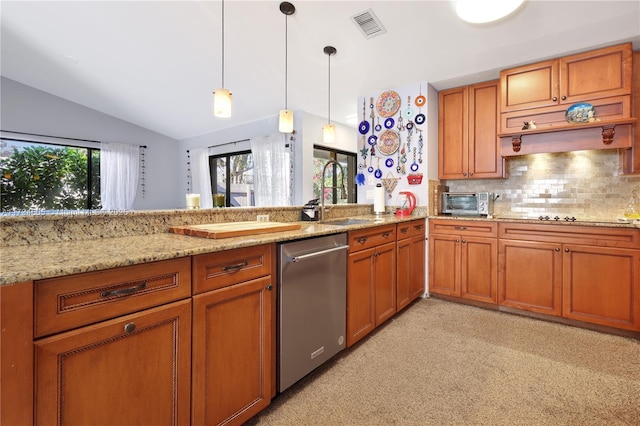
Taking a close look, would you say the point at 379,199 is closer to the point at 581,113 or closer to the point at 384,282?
the point at 384,282

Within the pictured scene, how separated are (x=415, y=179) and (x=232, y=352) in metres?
2.65

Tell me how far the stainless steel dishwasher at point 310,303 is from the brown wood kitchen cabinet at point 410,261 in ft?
2.93

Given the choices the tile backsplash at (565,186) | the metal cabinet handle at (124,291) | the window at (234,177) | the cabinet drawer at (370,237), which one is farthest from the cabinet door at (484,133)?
the window at (234,177)

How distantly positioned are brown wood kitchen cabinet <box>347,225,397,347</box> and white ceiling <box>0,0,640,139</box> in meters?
1.76

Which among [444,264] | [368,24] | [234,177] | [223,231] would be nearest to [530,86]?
[368,24]

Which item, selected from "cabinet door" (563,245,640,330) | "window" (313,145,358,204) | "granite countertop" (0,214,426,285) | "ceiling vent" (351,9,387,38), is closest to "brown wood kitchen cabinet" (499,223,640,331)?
"cabinet door" (563,245,640,330)

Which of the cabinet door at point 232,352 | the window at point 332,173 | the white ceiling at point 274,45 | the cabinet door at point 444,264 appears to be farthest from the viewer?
the window at point 332,173

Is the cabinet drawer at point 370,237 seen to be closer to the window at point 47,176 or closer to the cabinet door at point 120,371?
the cabinet door at point 120,371

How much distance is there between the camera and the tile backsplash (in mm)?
2723

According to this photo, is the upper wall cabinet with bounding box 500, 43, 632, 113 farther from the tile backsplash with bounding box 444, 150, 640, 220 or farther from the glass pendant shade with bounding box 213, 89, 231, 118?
the glass pendant shade with bounding box 213, 89, 231, 118

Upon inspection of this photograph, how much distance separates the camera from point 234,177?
18.6 feet

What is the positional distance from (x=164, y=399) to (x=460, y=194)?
10.1 feet

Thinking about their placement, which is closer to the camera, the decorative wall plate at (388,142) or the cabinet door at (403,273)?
the cabinet door at (403,273)

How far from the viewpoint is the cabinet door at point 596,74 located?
2.38m
